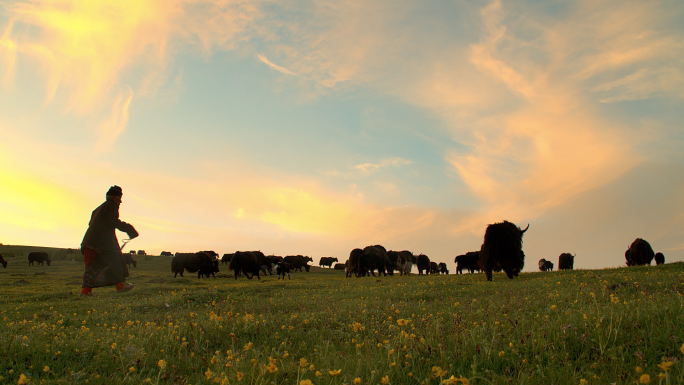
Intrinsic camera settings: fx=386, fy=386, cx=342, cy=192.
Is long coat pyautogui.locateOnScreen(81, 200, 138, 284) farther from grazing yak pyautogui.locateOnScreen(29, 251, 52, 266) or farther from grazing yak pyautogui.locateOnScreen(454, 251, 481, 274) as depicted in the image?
grazing yak pyautogui.locateOnScreen(29, 251, 52, 266)

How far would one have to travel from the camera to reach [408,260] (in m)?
43.4

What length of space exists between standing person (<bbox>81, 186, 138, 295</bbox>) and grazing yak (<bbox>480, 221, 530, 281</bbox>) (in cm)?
1620

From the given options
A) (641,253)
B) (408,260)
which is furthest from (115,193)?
(641,253)

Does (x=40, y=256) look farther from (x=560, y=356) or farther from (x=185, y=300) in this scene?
(x=560, y=356)

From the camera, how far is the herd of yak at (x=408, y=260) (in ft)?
64.5

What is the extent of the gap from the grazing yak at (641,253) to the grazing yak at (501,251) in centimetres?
1700

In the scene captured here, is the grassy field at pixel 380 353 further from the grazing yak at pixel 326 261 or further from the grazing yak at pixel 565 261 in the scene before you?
the grazing yak at pixel 326 261

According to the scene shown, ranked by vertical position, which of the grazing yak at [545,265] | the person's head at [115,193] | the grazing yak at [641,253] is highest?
the person's head at [115,193]

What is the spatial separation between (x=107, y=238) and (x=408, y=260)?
3366 centimetres

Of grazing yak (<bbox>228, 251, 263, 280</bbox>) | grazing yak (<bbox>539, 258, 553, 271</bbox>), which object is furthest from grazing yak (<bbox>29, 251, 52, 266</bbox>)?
grazing yak (<bbox>539, 258, 553, 271</bbox>)

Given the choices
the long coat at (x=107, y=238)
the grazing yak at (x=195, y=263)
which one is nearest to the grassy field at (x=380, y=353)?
the long coat at (x=107, y=238)

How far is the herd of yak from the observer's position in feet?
64.5

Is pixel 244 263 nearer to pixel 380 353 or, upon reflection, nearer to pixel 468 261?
pixel 468 261

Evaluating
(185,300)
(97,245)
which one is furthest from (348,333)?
(97,245)
